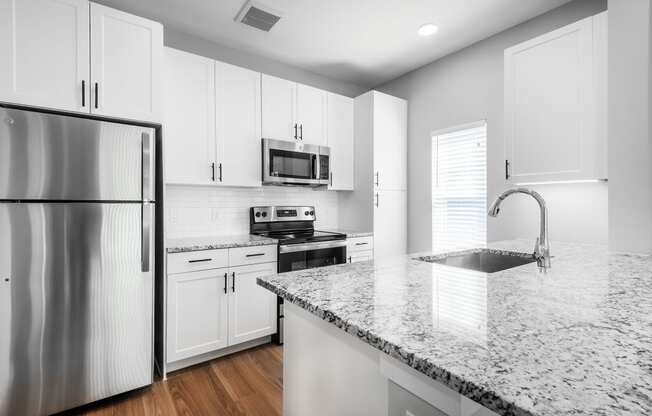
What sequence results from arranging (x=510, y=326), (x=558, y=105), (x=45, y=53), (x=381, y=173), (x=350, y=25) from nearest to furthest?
(x=510, y=326)
(x=45, y=53)
(x=558, y=105)
(x=350, y=25)
(x=381, y=173)

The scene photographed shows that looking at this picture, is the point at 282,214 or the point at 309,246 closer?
the point at 309,246

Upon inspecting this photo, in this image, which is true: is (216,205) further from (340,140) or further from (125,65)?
(340,140)

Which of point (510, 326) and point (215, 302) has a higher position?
point (510, 326)

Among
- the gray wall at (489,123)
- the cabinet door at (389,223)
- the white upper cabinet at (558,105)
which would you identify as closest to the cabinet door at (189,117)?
the cabinet door at (389,223)

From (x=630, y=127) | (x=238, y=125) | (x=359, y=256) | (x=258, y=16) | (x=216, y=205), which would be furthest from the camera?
(x=359, y=256)

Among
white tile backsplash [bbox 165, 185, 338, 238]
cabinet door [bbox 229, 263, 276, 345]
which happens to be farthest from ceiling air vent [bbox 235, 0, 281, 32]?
cabinet door [bbox 229, 263, 276, 345]

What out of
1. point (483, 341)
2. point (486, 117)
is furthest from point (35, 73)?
point (486, 117)

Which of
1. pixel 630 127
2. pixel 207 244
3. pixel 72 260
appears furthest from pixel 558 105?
pixel 72 260

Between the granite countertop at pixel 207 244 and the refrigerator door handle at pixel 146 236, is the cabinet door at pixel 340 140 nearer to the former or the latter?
the granite countertop at pixel 207 244

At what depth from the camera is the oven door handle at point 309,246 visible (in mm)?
2764

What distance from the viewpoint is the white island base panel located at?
0.63m

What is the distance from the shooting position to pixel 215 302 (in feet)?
7.97

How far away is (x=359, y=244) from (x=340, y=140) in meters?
1.18

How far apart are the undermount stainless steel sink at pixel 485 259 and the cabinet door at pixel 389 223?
150 centimetres
